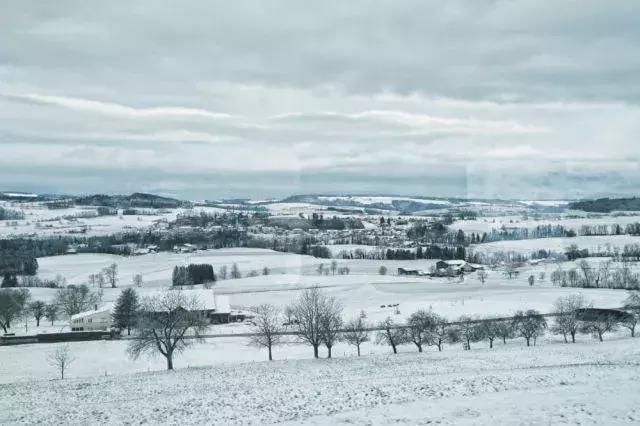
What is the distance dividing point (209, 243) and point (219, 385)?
305 ft

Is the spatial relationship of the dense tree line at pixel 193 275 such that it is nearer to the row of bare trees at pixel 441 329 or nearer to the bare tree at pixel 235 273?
the bare tree at pixel 235 273

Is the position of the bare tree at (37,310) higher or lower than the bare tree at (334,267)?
lower

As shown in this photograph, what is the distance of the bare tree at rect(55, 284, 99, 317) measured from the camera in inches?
2098

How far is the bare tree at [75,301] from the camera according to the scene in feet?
175

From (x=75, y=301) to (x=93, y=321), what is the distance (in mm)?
8481

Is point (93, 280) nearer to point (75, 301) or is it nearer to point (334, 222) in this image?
point (75, 301)

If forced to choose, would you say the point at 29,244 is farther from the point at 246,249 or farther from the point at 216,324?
the point at 216,324

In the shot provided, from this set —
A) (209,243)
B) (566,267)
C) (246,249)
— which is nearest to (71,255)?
(209,243)

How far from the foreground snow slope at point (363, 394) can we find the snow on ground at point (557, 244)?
72.4m

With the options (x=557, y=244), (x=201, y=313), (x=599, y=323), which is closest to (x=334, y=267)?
(x=201, y=313)

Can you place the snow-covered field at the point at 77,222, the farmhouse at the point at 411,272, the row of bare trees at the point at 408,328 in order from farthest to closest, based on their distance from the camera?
1. the snow-covered field at the point at 77,222
2. the farmhouse at the point at 411,272
3. the row of bare trees at the point at 408,328

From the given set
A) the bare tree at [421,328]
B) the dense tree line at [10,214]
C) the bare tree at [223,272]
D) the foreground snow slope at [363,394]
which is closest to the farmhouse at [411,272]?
the bare tree at [223,272]

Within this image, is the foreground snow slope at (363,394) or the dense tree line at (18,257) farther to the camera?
the dense tree line at (18,257)

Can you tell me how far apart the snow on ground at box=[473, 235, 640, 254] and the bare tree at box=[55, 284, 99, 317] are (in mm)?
64171
